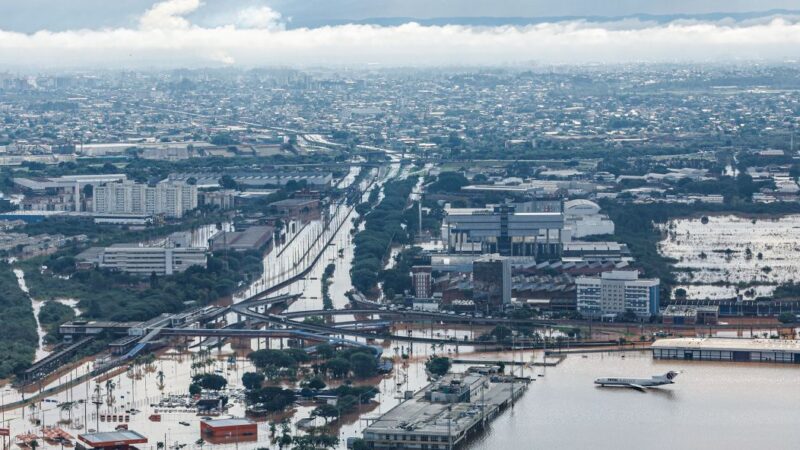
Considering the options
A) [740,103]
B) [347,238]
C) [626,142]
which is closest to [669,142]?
[626,142]

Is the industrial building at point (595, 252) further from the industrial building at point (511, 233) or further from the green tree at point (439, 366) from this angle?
the green tree at point (439, 366)

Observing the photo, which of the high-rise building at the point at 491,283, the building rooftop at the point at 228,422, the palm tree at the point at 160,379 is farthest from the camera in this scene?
the high-rise building at the point at 491,283

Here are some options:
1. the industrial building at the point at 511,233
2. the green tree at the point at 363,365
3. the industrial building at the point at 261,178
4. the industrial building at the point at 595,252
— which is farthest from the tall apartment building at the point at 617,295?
the industrial building at the point at 261,178

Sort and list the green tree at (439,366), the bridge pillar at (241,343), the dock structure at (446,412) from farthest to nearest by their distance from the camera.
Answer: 1. the bridge pillar at (241,343)
2. the green tree at (439,366)
3. the dock structure at (446,412)

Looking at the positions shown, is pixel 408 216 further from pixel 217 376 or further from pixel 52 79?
pixel 52 79

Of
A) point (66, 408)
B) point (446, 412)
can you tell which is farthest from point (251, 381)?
point (446, 412)

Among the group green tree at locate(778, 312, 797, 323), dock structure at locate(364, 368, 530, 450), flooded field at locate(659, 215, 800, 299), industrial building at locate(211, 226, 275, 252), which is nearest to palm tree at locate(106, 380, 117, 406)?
dock structure at locate(364, 368, 530, 450)
